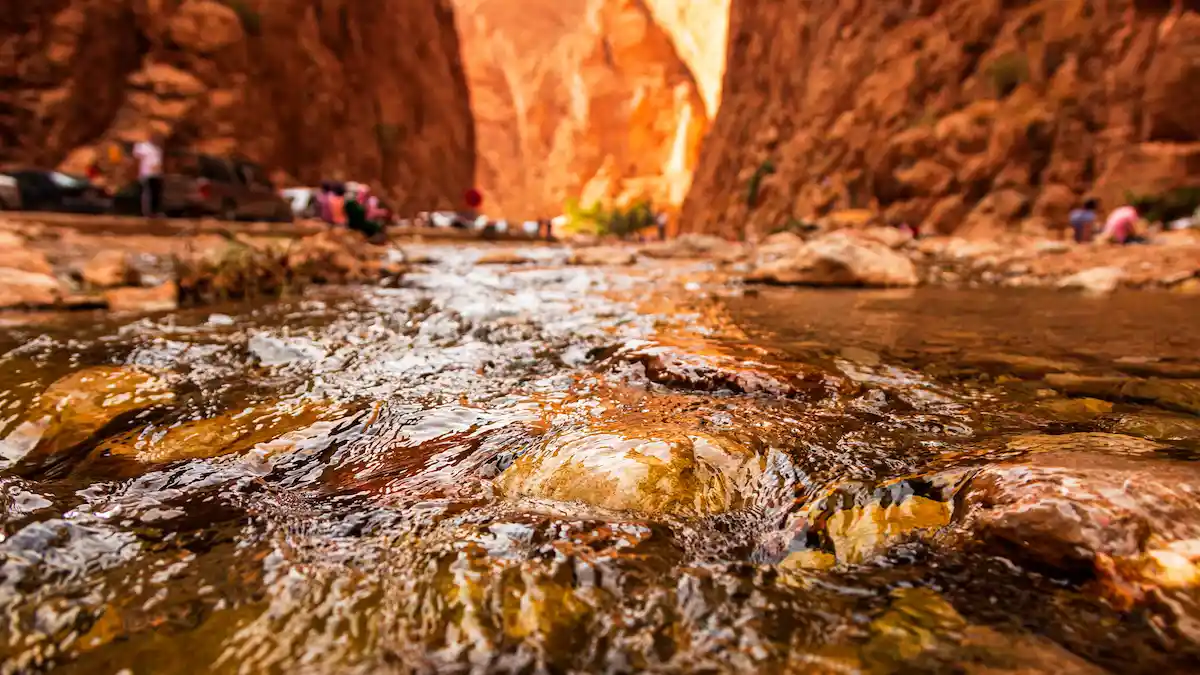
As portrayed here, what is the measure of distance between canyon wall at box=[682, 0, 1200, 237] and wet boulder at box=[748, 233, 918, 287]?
920 cm

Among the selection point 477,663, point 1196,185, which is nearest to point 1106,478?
point 477,663

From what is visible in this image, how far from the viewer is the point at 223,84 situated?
17.1 meters

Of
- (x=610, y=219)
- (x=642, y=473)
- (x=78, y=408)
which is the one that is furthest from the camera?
(x=610, y=219)

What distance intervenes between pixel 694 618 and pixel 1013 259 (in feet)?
28.9

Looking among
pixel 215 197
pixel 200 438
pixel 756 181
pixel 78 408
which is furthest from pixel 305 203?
pixel 756 181

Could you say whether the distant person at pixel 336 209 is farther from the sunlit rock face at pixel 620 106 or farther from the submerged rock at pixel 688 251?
the sunlit rock face at pixel 620 106

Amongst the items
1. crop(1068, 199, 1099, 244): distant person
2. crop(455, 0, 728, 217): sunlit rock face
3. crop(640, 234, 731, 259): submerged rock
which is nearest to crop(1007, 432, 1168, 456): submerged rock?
crop(640, 234, 731, 259): submerged rock

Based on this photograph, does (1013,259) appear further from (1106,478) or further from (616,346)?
(1106,478)

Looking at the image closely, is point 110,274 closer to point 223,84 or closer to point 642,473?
point 642,473

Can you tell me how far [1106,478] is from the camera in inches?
40.8

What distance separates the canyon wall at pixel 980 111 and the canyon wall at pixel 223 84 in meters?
15.6

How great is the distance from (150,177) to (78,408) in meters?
9.52

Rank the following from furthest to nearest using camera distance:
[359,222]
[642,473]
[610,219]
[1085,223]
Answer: [610,219] < [1085,223] < [359,222] < [642,473]

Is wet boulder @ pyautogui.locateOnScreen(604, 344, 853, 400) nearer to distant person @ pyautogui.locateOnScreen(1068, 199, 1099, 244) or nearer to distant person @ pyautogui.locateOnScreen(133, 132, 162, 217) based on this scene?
distant person @ pyautogui.locateOnScreen(133, 132, 162, 217)
